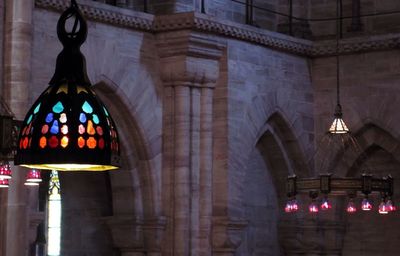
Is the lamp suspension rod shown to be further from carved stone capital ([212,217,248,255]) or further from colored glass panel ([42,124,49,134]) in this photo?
colored glass panel ([42,124,49,134])

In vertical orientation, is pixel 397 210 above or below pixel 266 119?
below

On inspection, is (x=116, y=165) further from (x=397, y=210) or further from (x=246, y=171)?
(x=397, y=210)

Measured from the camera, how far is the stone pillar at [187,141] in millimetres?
17484

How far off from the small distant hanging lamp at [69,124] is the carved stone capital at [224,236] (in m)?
11.9

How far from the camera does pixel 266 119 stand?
19141 millimetres

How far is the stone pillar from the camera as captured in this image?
688 inches

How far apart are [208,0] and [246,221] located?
343cm

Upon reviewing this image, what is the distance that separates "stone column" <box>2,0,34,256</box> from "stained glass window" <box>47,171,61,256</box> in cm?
469

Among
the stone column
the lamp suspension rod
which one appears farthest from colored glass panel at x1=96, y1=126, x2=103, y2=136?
the lamp suspension rod

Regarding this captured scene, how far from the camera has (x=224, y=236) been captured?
17.8 meters

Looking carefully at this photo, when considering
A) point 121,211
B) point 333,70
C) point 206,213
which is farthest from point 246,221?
point 333,70

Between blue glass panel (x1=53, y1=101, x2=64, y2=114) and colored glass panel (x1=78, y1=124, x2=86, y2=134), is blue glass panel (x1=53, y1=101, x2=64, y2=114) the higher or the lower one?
the higher one

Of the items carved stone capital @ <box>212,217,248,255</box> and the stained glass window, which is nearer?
carved stone capital @ <box>212,217,248,255</box>

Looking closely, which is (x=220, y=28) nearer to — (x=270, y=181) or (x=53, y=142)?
(x=270, y=181)
